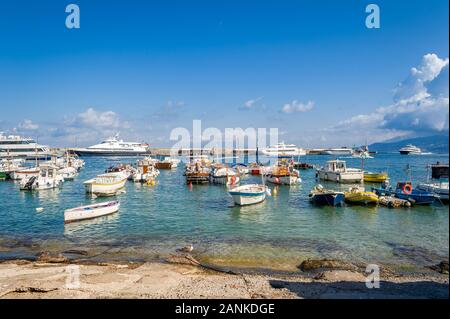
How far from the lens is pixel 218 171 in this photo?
195ft

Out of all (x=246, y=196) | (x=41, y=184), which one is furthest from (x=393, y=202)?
(x=41, y=184)

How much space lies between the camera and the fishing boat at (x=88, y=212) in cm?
2923

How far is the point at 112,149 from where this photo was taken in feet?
568

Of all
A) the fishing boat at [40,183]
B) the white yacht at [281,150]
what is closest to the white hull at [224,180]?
the fishing boat at [40,183]

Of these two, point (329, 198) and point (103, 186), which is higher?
point (103, 186)

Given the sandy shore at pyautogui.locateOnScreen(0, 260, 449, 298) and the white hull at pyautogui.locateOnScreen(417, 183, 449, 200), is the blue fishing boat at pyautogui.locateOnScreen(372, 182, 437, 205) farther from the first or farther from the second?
the sandy shore at pyautogui.locateOnScreen(0, 260, 449, 298)

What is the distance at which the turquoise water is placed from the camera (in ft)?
68.3

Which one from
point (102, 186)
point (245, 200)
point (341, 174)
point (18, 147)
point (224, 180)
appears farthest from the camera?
point (18, 147)

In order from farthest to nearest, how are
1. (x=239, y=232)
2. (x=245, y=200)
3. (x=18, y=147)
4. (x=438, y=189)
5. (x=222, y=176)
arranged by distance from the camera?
(x=18, y=147) → (x=222, y=176) → (x=438, y=189) → (x=245, y=200) → (x=239, y=232)

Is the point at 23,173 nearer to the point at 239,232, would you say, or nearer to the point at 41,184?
the point at 41,184

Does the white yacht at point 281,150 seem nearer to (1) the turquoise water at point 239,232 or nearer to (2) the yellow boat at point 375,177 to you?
(2) the yellow boat at point 375,177

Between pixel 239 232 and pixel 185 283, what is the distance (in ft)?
38.0
